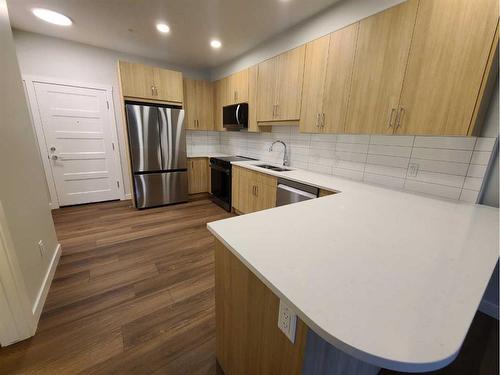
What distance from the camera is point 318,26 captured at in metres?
2.30

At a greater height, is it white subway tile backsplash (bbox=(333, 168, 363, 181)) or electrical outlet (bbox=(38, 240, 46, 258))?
white subway tile backsplash (bbox=(333, 168, 363, 181))

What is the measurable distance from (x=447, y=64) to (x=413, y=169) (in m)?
0.82

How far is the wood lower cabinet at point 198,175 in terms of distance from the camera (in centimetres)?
429

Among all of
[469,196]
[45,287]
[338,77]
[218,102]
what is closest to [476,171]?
[469,196]

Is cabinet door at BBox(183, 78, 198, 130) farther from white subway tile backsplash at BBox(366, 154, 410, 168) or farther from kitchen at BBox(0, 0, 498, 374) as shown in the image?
white subway tile backsplash at BBox(366, 154, 410, 168)

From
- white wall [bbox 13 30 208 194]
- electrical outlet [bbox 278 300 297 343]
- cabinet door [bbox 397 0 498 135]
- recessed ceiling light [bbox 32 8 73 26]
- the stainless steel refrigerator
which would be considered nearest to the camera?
electrical outlet [bbox 278 300 297 343]

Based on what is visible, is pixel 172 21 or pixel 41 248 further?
pixel 172 21

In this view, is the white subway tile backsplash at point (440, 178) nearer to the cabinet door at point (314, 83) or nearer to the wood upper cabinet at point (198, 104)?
the cabinet door at point (314, 83)

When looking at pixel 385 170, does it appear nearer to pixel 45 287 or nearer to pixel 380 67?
pixel 380 67

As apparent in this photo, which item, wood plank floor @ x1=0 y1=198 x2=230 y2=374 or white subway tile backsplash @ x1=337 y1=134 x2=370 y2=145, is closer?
wood plank floor @ x1=0 y1=198 x2=230 y2=374

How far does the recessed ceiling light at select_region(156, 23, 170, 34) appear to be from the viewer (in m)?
2.62

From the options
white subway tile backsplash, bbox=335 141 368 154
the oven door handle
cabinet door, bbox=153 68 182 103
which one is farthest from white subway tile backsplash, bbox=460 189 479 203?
cabinet door, bbox=153 68 182 103

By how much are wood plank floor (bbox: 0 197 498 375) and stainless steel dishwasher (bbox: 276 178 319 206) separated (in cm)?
105

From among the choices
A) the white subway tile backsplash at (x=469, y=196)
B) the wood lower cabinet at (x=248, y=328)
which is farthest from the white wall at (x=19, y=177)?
the white subway tile backsplash at (x=469, y=196)
